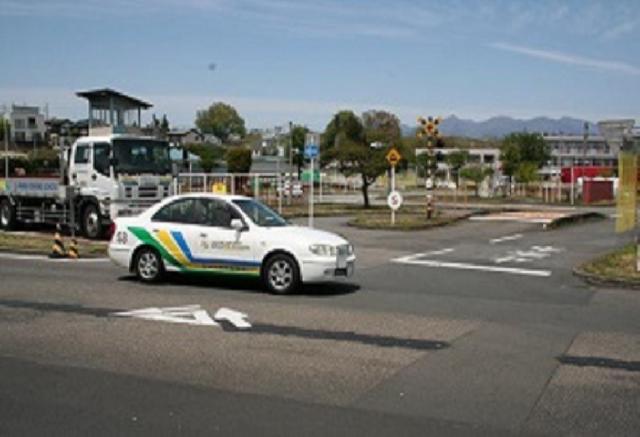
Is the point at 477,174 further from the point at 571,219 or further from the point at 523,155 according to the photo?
the point at 571,219

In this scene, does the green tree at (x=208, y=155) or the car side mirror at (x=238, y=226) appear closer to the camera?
the car side mirror at (x=238, y=226)

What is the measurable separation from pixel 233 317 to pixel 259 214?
3.28m

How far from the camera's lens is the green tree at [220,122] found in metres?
148

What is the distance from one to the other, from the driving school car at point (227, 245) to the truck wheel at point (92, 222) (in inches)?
365

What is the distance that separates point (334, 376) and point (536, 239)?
18669mm

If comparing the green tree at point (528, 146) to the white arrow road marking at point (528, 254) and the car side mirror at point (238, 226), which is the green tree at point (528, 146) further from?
the car side mirror at point (238, 226)

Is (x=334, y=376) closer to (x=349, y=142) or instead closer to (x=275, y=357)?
(x=275, y=357)

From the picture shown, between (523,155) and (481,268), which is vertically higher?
(523,155)

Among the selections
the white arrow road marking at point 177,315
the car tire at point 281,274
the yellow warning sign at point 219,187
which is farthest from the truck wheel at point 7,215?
the white arrow road marking at point 177,315

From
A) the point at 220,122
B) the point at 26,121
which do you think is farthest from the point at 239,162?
the point at 220,122

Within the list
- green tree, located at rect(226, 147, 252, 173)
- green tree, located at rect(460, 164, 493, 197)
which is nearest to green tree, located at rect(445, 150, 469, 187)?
green tree, located at rect(460, 164, 493, 197)

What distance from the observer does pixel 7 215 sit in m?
26.5

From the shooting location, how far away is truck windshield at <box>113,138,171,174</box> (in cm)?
2264

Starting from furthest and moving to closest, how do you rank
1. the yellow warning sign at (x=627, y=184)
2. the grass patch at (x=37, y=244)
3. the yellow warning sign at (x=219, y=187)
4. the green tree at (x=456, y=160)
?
the green tree at (x=456, y=160), the yellow warning sign at (x=219, y=187), the grass patch at (x=37, y=244), the yellow warning sign at (x=627, y=184)
